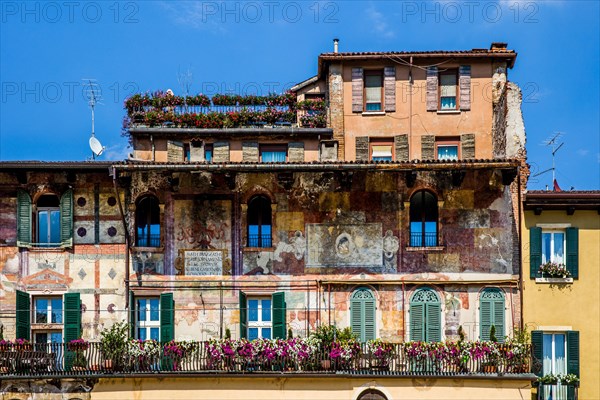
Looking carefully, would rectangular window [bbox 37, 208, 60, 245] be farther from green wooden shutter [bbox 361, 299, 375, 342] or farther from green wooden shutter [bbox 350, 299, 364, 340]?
green wooden shutter [bbox 361, 299, 375, 342]

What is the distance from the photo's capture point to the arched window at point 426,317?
82.8 feet

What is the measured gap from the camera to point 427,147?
2916cm

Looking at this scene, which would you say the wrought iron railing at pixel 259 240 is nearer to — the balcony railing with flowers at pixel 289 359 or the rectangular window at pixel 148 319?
the balcony railing with flowers at pixel 289 359

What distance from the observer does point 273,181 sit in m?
25.7

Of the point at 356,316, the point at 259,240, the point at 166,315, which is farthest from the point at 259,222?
the point at 356,316

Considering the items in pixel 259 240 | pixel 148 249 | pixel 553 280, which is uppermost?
pixel 259 240

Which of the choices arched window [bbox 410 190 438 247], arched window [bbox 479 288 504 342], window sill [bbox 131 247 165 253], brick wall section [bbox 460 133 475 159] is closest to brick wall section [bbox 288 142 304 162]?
arched window [bbox 410 190 438 247]

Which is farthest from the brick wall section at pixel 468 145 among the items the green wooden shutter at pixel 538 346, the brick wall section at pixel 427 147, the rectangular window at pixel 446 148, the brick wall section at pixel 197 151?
the brick wall section at pixel 197 151

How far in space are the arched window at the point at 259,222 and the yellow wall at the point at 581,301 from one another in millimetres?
7223

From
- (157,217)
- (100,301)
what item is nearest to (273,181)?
(157,217)

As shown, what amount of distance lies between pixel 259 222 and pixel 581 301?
30.3 feet

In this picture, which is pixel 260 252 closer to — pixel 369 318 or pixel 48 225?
pixel 369 318

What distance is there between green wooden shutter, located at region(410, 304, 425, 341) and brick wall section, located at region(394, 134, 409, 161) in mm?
5668

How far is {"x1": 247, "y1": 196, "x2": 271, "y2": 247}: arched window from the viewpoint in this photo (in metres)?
25.7
